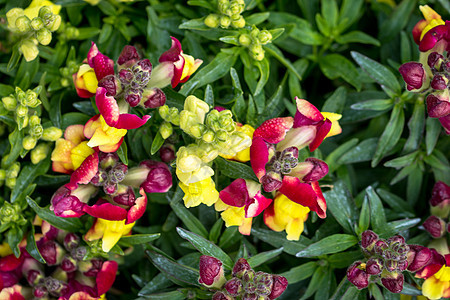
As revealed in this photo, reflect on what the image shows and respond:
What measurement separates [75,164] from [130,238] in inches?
10.2

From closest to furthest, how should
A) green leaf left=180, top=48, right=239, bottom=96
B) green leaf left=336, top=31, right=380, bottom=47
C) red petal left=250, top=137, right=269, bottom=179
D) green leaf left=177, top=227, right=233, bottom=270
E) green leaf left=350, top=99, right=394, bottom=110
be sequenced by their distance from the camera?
1. red petal left=250, top=137, right=269, bottom=179
2. green leaf left=177, top=227, right=233, bottom=270
3. green leaf left=180, top=48, right=239, bottom=96
4. green leaf left=350, top=99, right=394, bottom=110
5. green leaf left=336, top=31, right=380, bottom=47

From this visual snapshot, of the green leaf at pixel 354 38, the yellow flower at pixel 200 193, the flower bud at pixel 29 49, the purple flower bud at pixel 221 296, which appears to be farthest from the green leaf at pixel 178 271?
the green leaf at pixel 354 38

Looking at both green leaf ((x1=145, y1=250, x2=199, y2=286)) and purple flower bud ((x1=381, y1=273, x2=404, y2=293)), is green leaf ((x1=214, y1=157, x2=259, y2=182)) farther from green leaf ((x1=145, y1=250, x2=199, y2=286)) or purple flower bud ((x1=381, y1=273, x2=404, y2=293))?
purple flower bud ((x1=381, y1=273, x2=404, y2=293))

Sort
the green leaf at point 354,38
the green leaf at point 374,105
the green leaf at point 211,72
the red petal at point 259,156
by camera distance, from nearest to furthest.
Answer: the red petal at point 259,156 → the green leaf at point 211,72 → the green leaf at point 374,105 → the green leaf at point 354,38

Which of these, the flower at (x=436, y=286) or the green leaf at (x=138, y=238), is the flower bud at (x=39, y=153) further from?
the flower at (x=436, y=286)

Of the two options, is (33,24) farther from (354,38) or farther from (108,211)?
(354,38)

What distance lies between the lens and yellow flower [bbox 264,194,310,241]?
130 centimetres

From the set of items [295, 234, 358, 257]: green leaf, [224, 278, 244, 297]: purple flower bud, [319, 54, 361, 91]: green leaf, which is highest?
[319, 54, 361, 91]: green leaf

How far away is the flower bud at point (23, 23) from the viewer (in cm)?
129

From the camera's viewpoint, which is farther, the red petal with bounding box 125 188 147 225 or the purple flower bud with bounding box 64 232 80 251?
the purple flower bud with bounding box 64 232 80 251

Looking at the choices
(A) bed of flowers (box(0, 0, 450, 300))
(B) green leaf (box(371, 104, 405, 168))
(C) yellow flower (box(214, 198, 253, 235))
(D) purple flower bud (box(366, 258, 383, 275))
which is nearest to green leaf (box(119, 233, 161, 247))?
(A) bed of flowers (box(0, 0, 450, 300))

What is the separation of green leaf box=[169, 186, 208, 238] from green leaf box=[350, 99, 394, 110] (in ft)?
1.86

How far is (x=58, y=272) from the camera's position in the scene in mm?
1460

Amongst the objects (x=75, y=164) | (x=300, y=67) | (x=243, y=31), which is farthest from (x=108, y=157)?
(x=300, y=67)
